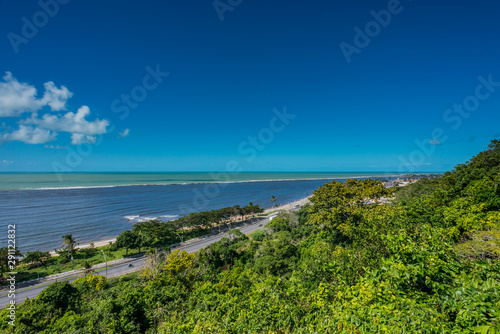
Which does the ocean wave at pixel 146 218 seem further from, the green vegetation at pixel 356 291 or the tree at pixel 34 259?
the green vegetation at pixel 356 291

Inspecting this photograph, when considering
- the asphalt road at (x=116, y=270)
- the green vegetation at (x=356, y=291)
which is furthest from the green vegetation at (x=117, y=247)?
the green vegetation at (x=356, y=291)

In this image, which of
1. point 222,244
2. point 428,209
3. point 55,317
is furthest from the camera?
point 222,244

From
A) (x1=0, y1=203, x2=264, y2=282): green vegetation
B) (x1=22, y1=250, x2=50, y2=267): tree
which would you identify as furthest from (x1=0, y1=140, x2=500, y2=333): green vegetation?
(x1=22, y1=250, x2=50, y2=267): tree

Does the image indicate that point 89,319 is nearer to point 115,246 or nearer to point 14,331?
point 14,331

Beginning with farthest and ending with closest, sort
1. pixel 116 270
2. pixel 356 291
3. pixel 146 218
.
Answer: pixel 146 218
pixel 116 270
pixel 356 291

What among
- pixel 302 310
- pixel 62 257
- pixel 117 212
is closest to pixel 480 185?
pixel 302 310

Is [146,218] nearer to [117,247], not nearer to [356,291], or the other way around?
[117,247]

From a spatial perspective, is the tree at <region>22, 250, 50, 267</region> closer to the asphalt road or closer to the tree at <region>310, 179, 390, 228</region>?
the asphalt road

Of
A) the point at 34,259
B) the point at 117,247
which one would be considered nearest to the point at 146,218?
the point at 117,247
